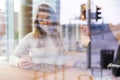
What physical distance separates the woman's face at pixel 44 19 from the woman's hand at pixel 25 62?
32 cm

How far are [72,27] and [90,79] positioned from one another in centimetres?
43

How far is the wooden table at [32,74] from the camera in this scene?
192 cm

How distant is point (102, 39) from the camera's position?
180cm

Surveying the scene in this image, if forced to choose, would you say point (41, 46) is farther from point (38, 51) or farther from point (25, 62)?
point (25, 62)

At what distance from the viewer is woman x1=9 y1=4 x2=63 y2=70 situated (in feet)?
6.40

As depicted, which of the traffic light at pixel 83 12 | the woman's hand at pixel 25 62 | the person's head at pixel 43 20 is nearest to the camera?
the traffic light at pixel 83 12

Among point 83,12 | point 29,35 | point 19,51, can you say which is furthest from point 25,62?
point 83,12

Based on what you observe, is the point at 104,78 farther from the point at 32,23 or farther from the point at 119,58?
the point at 32,23

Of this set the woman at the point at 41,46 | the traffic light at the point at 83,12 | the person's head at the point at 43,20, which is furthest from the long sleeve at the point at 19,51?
the traffic light at the point at 83,12

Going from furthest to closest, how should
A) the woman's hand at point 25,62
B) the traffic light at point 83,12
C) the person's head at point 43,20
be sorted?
the woman's hand at point 25,62 → the person's head at point 43,20 → the traffic light at point 83,12

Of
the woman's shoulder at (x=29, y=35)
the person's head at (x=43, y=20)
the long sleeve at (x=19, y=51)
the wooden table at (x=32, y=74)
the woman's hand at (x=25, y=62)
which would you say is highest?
the person's head at (x=43, y=20)

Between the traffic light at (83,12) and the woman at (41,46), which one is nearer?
the traffic light at (83,12)

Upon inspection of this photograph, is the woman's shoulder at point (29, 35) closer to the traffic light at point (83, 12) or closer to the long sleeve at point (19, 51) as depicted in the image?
the long sleeve at point (19, 51)

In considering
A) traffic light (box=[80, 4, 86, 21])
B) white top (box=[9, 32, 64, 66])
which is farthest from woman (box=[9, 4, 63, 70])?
traffic light (box=[80, 4, 86, 21])
